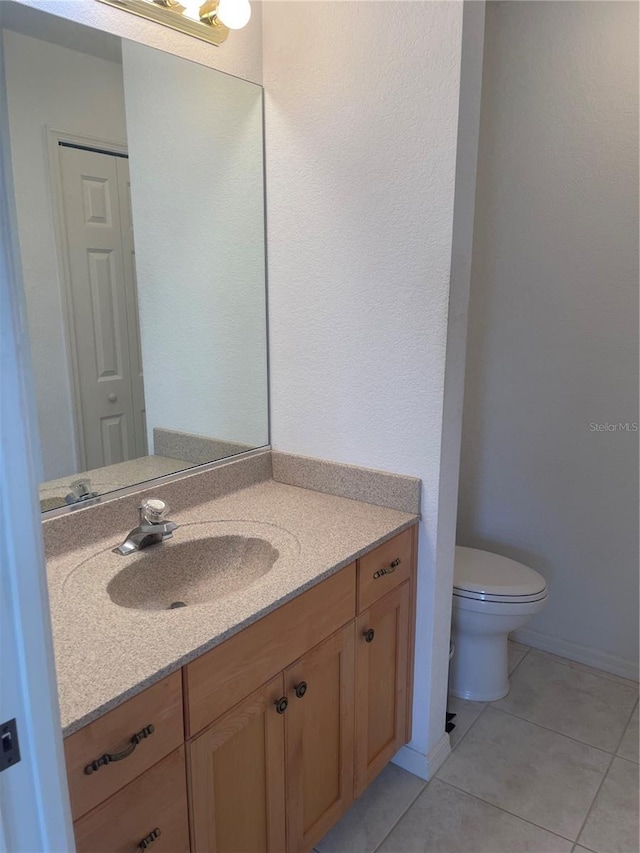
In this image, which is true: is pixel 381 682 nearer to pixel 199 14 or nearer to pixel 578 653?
pixel 578 653

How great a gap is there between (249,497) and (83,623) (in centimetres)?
A: 74

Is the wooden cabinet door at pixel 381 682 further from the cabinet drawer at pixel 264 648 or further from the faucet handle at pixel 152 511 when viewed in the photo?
the faucet handle at pixel 152 511

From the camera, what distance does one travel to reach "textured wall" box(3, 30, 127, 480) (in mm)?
1299

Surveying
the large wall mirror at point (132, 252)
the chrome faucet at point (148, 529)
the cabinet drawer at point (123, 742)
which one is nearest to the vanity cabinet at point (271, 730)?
the cabinet drawer at point (123, 742)

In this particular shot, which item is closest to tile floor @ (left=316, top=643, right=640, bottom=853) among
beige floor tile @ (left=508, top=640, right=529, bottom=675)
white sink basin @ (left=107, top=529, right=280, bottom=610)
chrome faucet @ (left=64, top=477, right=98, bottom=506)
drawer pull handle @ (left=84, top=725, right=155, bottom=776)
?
beige floor tile @ (left=508, top=640, right=529, bottom=675)

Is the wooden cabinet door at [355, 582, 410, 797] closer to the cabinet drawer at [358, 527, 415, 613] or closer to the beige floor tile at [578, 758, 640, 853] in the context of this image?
the cabinet drawer at [358, 527, 415, 613]

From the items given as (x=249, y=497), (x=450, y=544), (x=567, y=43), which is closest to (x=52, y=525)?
(x=249, y=497)

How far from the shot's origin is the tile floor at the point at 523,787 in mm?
1651

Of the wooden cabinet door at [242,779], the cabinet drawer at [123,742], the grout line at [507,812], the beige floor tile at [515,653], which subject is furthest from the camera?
the beige floor tile at [515,653]

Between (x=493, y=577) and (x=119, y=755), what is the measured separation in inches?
59.3

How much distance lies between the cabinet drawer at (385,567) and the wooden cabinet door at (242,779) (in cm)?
33

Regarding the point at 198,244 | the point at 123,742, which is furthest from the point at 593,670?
the point at 198,244

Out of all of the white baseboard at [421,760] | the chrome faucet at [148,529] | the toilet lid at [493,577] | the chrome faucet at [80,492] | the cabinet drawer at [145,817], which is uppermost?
the chrome faucet at [80,492]

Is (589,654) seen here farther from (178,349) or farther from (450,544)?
(178,349)
